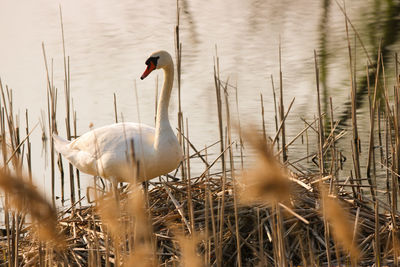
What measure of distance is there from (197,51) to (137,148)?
6.92 metres

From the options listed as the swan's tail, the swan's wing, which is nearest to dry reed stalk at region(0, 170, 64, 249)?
the swan's wing

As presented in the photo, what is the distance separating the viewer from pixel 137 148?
505 cm

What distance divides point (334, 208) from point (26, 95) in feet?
27.4

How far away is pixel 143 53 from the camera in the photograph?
1179 centimetres

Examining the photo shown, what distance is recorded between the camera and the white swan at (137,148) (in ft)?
16.3

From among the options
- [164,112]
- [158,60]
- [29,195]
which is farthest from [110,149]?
[29,195]

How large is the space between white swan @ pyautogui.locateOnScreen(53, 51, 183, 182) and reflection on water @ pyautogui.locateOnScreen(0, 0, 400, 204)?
1662 millimetres

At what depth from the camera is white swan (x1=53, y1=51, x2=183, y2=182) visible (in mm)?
4965

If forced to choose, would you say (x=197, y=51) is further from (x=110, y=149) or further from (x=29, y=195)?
(x=29, y=195)

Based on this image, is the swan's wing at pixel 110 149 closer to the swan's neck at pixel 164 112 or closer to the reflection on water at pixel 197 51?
the swan's neck at pixel 164 112

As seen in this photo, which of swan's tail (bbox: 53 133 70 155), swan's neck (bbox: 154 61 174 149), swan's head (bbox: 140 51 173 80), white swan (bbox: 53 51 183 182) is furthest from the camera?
swan's tail (bbox: 53 133 70 155)

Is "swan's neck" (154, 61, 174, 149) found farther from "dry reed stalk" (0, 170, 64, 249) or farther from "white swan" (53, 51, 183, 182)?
"dry reed stalk" (0, 170, 64, 249)

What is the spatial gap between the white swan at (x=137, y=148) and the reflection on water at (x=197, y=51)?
166 centimetres

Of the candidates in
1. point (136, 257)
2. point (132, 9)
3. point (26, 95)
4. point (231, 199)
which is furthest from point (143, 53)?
point (136, 257)
